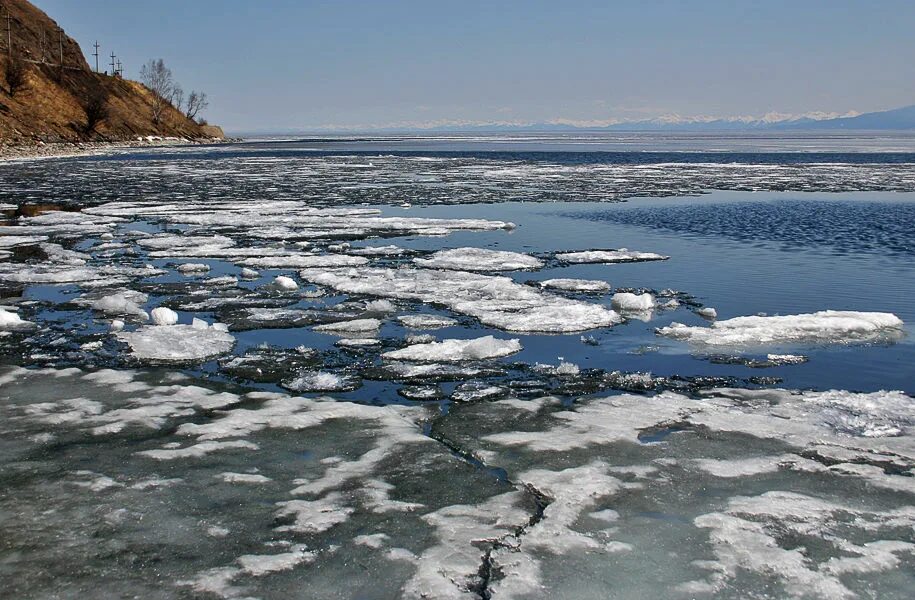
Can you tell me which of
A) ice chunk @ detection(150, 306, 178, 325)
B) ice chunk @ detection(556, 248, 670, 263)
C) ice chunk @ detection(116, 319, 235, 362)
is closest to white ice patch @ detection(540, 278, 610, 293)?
ice chunk @ detection(556, 248, 670, 263)

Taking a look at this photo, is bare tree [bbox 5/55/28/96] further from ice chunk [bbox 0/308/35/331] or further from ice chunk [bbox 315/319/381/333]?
ice chunk [bbox 315/319/381/333]

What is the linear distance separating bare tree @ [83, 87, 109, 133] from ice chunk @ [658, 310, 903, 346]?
77117 millimetres

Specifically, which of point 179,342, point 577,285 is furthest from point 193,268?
point 577,285

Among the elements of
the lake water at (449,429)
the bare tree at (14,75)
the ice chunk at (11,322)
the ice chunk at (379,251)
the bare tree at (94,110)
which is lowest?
the lake water at (449,429)

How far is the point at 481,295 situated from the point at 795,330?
3370mm

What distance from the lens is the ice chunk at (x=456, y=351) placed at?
22.9ft

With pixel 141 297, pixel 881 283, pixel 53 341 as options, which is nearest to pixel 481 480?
pixel 53 341

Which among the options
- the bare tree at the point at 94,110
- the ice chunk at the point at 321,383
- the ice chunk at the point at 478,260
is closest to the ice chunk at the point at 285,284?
the ice chunk at the point at 478,260

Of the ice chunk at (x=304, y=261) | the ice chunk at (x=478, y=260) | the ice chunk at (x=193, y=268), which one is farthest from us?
the ice chunk at (x=304, y=261)

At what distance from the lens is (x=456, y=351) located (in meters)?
7.12

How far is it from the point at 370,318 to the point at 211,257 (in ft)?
16.4

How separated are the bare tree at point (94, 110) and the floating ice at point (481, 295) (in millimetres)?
72997

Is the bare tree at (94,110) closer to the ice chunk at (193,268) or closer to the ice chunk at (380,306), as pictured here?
the ice chunk at (193,268)

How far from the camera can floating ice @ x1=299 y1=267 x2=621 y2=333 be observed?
826 cm
